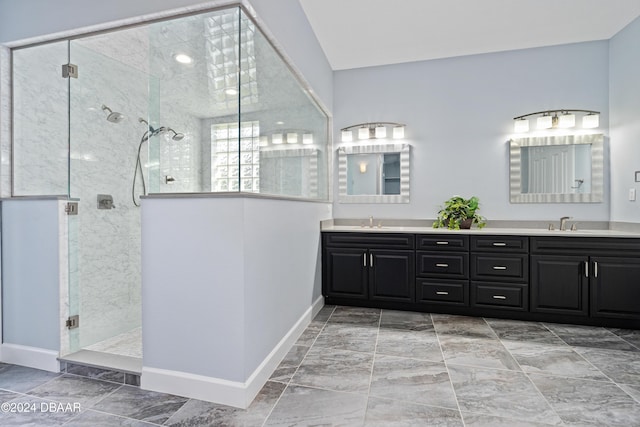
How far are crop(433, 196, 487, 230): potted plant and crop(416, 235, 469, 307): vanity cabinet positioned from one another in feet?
1.15

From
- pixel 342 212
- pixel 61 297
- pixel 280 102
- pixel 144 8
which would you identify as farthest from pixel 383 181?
pixel 61 297

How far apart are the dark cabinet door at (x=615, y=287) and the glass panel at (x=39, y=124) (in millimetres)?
4307

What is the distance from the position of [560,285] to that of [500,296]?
50 centimetres

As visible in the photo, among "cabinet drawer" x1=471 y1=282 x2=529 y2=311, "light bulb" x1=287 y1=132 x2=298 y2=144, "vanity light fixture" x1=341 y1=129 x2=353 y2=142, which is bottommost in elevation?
"cabinet drawer" x1=471 y1=282 x2=529 y2=311

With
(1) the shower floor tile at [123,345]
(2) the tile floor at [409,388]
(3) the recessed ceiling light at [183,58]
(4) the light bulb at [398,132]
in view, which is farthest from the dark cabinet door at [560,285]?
(1) the shower floor tile at [123,345]

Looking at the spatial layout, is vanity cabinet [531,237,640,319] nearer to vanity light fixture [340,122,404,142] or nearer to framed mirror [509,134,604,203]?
framed mirror [509,134,604,203]

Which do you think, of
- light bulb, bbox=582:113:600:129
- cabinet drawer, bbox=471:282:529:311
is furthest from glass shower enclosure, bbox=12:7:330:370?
light bulb, bbox=582:113:600:129

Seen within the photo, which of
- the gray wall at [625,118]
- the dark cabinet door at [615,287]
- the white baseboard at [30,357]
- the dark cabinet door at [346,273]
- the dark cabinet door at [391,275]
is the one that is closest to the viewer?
the white baseboard at [30,357]

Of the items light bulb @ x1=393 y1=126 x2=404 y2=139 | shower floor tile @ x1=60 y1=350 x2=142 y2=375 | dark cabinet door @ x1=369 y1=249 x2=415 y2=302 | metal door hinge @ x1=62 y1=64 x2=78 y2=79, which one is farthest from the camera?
light bulb @ x1=393 y1=126 x2=404 y2=139

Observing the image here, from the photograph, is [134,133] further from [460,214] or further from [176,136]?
[460,214]

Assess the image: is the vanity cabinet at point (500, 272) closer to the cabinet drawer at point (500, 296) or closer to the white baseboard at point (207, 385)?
the cabinet drawer at point (500, 296)

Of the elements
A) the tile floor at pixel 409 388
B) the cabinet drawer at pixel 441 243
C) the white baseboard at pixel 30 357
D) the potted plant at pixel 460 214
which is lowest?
the tile floor at pixel 409 388

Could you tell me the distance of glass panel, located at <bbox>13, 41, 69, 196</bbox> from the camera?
225cm

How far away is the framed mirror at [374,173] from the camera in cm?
386
